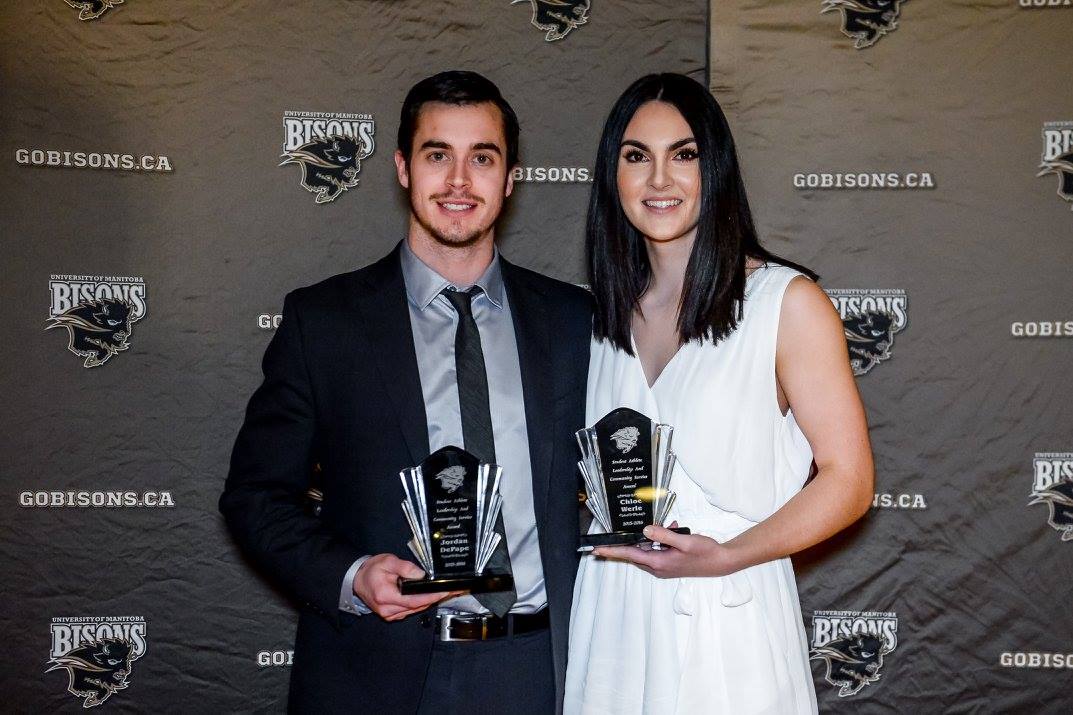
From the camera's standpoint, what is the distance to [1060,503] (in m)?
3.16

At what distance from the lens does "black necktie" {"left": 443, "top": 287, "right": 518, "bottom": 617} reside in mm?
1905

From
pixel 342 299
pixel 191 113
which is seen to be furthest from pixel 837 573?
pixel 191 113

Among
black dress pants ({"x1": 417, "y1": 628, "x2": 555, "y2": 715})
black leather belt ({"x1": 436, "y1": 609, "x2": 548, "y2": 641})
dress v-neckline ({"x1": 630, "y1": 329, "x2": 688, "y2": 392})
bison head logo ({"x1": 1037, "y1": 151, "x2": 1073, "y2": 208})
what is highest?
bison head logo ({"x1": 1037, "y1": 151, "x2": 1073, "y2": 208})

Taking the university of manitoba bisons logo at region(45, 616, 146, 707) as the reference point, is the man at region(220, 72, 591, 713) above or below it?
above

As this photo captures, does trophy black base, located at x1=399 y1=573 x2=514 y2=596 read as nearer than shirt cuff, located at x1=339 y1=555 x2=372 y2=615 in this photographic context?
Yes

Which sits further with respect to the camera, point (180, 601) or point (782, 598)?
point (180, 601)

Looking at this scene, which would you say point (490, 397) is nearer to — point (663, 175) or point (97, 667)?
point (663, 175)

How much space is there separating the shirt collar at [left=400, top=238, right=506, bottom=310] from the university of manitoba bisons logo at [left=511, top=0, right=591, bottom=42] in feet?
4.40

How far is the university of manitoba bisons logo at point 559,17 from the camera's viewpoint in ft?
10.6

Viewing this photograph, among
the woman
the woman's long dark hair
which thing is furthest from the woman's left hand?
the woman's long dark hair

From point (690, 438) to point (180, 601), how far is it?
2011 millimetres

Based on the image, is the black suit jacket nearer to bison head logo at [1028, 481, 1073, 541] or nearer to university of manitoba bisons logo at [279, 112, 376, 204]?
university of manitoba bisons logo at [279, 112, 376, 204]

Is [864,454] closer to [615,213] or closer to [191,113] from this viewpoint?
[615,213]

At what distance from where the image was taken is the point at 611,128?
2123 mm
